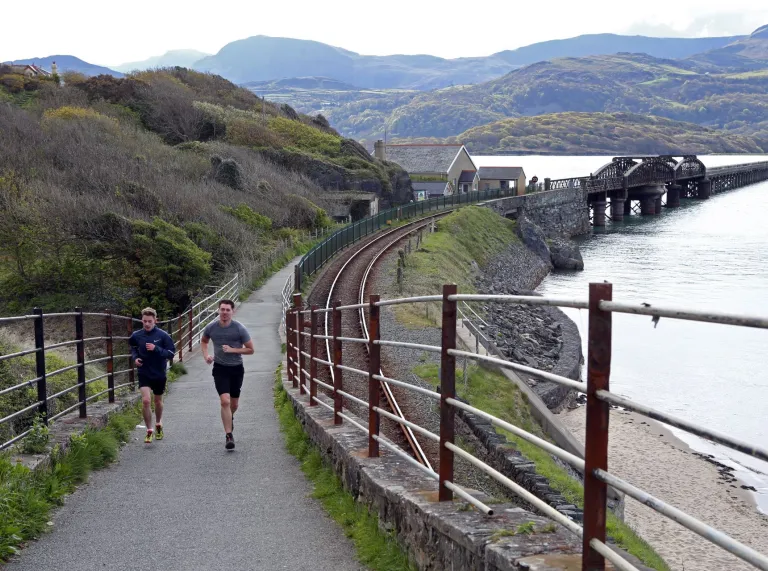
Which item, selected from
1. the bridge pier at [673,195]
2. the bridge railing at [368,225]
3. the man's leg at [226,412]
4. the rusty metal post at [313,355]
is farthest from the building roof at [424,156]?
the man's leg at [226,412]

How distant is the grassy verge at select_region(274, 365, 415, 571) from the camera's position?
564cm

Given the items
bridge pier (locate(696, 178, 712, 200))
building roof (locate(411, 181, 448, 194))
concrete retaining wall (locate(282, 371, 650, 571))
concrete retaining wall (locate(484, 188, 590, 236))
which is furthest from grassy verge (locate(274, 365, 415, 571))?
bridge pier (locate(696, 178, 712, 200))

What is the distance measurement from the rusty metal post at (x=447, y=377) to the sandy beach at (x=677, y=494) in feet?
31.3

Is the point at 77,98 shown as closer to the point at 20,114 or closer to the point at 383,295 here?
the point at 20,114

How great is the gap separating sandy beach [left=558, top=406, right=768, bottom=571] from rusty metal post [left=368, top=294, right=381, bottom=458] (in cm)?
829

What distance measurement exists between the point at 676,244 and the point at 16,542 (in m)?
70.2

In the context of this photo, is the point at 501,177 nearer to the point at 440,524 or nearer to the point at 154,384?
the point at 154,384

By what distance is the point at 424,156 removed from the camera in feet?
294

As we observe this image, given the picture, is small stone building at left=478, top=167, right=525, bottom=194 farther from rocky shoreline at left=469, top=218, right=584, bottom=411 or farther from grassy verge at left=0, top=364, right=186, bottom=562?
grassy verge at left=0, top=364, right=186, bottom=562

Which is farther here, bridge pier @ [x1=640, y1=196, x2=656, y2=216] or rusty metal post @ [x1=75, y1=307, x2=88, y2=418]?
bridge pier @ [x1=640, y1=196, x2=656, y2=216]

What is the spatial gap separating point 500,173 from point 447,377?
85.8 metres

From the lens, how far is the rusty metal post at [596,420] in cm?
324

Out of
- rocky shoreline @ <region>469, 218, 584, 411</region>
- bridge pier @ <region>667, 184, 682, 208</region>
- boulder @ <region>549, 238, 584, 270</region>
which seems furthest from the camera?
bridge pier @ <region>667, 184, 682, 208</region>

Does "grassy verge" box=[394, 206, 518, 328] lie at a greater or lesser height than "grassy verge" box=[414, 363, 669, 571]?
greater
